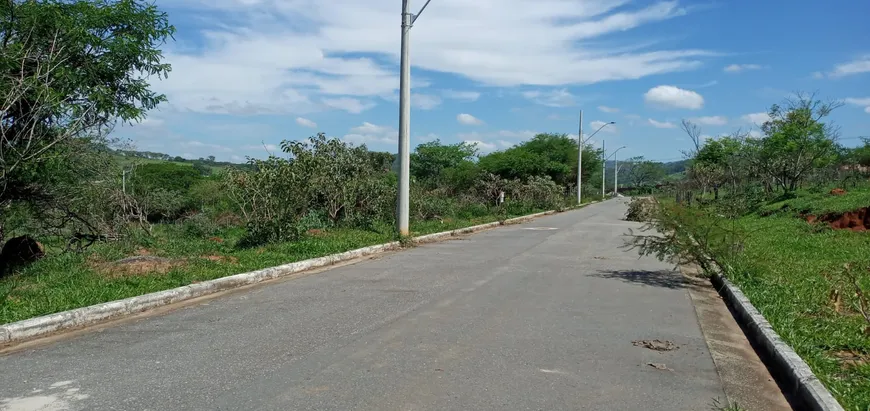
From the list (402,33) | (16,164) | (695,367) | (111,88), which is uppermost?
(402,33)

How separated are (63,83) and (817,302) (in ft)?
38.1

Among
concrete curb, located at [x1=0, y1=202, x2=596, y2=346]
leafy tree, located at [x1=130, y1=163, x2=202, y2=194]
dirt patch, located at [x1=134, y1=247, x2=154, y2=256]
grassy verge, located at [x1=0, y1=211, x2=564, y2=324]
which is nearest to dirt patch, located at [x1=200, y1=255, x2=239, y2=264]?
grassy verge, located at [x1=0, y1=211, x2=564, y2=324]

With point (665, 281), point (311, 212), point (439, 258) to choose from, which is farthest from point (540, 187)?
point (665, 281)

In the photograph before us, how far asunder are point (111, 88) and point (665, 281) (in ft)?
33.5

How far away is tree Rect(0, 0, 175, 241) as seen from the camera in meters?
10.4

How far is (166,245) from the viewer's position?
15.1 m

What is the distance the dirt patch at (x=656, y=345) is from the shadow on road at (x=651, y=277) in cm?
387

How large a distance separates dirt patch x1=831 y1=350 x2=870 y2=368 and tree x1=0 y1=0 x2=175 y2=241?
34.7 ft

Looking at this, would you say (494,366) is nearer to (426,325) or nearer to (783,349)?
(426,325)

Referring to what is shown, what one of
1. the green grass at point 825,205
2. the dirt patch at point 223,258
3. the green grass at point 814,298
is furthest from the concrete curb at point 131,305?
the green grass at point 825,205

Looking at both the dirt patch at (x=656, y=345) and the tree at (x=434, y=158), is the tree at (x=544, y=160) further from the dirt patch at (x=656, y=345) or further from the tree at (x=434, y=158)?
the dirt patch at (x=656, y=345)

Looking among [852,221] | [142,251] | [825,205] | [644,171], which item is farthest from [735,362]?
[644,171]

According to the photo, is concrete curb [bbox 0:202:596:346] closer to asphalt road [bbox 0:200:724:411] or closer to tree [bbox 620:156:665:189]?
asphalt road [bbox 0:200:724:411]

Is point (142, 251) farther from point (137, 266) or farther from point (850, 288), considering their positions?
point (850, 288)
